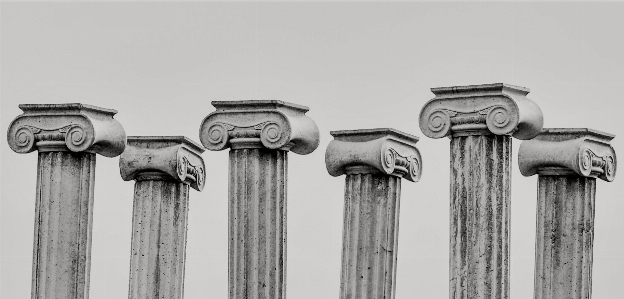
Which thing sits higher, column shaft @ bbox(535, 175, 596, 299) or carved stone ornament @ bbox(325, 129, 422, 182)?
carved stone ornament @ bbox(325, 129, 422, 182)

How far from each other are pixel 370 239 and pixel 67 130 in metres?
6.50

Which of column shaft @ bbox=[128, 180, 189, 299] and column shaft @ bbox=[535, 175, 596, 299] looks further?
column shaft @ bbox=[128, 180, 189, 299]

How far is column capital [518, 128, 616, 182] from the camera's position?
47.4 meters

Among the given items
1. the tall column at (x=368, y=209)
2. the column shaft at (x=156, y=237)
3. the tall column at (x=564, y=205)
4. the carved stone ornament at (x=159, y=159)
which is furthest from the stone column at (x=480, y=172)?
the column shaft at (x=156, y=237)

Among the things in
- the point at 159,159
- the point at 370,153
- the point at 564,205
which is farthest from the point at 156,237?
the point at 564,205

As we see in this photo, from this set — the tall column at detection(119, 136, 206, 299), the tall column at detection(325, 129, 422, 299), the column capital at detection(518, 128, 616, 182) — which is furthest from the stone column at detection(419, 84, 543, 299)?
the tall column at detection(119, 136, 206, 299)

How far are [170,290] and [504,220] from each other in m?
8.71

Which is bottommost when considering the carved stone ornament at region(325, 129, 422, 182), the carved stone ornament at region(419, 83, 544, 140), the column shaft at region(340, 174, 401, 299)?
the column shaft at region(340, 174, 401, 299)

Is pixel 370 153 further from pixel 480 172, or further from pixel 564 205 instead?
pixel 564 205

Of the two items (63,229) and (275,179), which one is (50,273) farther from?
(275,179)

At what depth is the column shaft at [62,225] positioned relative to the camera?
46906 millimetres

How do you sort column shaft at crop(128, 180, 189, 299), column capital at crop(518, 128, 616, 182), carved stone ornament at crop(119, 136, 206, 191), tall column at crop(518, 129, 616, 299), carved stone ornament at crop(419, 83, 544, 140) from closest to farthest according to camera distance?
1. carved stone ornament at crop(419, 83, 544, 140)
2. column capital at crop(518, 128, 616, 182)
3. tall column at crop(518, 129, 616, 299)
4. carved stone ornament at crop(119, 136, 206, 191)
5. column shaft at crop(128, 180, 189, 299)

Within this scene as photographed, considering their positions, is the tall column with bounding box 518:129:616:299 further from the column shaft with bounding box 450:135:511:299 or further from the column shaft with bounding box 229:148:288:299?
the column shaft with bounding box 229:148:288:299

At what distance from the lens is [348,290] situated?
4653 centimetres
